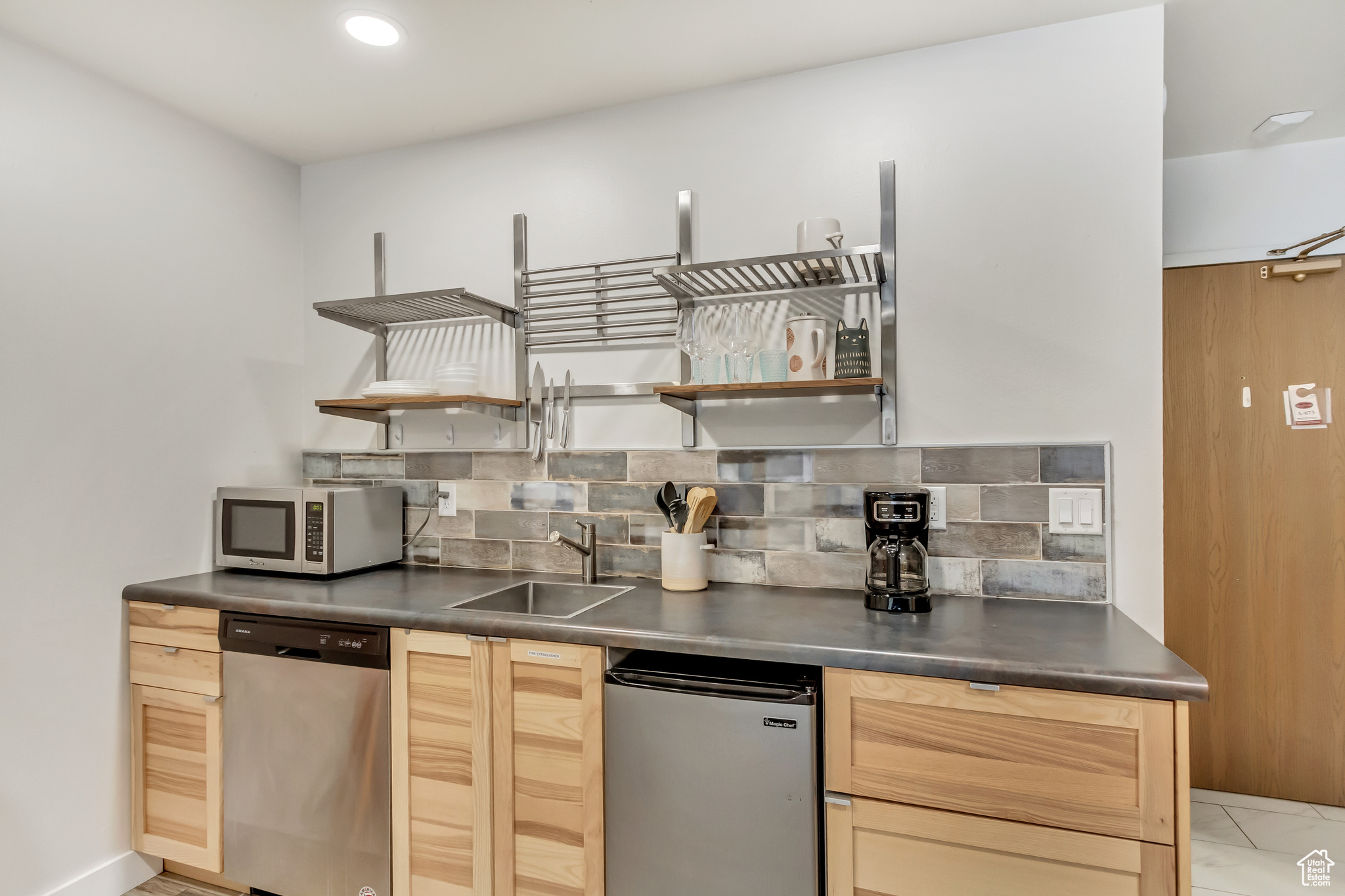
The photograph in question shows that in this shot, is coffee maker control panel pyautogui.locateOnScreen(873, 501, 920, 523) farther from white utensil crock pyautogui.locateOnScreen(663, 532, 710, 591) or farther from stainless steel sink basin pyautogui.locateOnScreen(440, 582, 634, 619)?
stainless steel sink basin pyautogui.locateOnScreen(440, 582, 634, 619)

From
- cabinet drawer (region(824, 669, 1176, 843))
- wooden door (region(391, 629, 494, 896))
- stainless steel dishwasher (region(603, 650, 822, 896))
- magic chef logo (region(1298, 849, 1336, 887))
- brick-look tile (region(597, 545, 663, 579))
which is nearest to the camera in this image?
cabinet drawer (region(824, 669, 1176, 843))

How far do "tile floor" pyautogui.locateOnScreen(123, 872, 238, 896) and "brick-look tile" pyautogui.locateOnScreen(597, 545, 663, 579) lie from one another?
150 cm

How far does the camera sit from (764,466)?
7.16ft

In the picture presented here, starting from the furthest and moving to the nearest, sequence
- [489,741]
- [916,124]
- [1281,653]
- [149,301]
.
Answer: [1281,653], [149,301], [916,124], [489,741]

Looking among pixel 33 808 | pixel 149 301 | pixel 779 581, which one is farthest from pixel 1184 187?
pixel 33 808

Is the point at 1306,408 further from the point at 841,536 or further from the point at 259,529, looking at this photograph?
the point at 259,529

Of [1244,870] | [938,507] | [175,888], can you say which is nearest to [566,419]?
[938,507]

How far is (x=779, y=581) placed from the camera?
2164mm

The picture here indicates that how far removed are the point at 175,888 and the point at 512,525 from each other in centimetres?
150

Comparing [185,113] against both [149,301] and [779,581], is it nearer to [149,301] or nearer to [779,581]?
[149,301]

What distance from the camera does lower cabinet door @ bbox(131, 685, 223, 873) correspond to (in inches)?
81.9

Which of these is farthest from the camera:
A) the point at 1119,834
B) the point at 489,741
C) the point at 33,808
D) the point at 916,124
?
the point at 916,124

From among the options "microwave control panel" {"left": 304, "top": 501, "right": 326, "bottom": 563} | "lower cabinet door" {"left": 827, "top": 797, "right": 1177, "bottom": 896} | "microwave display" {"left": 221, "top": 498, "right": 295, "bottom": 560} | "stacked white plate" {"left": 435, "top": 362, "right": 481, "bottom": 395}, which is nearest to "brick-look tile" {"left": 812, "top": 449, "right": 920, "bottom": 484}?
"lower cabinet door" {"left": 827, "top": 797, "right": 1177, "bottom": 896}

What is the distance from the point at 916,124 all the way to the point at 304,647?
2338mm
